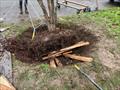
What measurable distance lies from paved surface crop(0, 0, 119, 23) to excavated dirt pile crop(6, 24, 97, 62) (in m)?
2.52

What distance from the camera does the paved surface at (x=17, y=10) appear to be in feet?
27.4

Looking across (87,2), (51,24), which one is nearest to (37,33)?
(51,24)

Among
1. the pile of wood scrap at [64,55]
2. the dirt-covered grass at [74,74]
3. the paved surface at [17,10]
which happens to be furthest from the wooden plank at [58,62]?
the paved surface at [17,10]

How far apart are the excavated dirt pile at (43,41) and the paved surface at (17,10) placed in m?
2.52

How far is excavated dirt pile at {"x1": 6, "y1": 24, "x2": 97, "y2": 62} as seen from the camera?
5137 mm

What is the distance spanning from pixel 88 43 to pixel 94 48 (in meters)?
0.15

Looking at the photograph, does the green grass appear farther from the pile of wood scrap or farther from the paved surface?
the paved surface

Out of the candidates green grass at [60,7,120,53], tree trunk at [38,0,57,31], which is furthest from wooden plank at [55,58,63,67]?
green grass at [60,7,120,53]

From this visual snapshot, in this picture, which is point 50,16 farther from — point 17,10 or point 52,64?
point 17,10

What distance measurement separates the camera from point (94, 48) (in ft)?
17.1

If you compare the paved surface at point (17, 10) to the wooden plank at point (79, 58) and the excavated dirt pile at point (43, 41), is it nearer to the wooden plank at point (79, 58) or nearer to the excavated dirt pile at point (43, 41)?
the excavated dirt pile at point (43, 41)

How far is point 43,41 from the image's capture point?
208 inches

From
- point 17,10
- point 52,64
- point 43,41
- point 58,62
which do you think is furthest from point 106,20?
point 17,10

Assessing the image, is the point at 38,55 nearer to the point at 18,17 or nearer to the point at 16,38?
the point at 16,38
